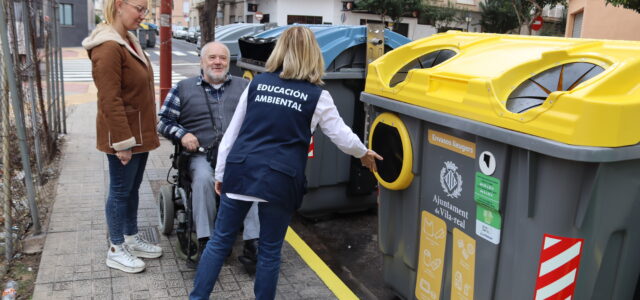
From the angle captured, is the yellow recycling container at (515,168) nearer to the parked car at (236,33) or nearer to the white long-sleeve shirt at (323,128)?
the white long-sleeve shirt at (323,128)

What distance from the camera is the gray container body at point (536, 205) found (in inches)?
82.4

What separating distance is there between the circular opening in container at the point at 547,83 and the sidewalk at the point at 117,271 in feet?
5.67

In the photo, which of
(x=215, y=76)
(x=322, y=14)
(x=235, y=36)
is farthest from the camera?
(x=322, y=14)

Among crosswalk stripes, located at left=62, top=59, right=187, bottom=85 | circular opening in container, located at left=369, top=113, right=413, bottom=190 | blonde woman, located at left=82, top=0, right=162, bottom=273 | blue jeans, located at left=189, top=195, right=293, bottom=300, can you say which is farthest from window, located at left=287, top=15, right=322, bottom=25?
blue jeans, located at left=189, top=195, right=293, bottom=300

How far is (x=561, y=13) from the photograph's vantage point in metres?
43.8

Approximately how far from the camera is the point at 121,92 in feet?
10.5

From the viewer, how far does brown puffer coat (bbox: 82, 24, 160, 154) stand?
306 centimetres

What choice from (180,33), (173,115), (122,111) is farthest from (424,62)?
(180,33)

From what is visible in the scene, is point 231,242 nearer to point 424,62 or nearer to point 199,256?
point 199,256

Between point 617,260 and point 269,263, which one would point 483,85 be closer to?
point 617,260

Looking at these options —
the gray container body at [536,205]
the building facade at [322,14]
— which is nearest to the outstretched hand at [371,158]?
the gray container body at [536,205]

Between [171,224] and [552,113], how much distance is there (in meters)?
2.99

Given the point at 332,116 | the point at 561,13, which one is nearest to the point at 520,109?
the point at 332,116

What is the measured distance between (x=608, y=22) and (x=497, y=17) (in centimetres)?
2413
